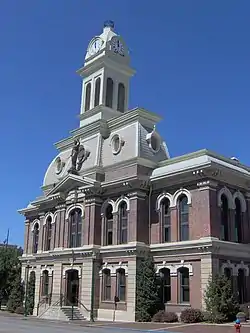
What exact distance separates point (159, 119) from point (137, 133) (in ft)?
12.1

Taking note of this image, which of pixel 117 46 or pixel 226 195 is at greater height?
pixel 117 46

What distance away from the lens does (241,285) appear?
114ft

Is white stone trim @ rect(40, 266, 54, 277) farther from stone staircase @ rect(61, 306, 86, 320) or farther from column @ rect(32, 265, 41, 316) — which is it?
stone staircase @ rect(61, 306, 86, 320)

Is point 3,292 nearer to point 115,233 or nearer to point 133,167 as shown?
point 115,233

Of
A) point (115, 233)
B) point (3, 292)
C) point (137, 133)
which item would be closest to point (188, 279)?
point (115, 233)

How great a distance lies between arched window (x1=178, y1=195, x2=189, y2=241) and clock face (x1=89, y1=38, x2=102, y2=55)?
21977mm

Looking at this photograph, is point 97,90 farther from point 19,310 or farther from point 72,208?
point 19,310

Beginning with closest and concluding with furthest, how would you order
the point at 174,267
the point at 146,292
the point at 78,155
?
the point at 174,267, the point at 146,292, the point at 78,155

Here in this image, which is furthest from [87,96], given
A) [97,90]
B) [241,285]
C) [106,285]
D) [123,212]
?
[241,285]

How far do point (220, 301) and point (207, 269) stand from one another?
256 centimetres

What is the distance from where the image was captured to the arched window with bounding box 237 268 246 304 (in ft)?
113

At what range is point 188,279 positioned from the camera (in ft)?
111

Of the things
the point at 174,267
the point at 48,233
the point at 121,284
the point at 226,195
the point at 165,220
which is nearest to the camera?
the point at 174,267

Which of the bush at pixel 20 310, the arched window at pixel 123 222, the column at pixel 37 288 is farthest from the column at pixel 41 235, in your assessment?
the arched window at pixel 123 222
